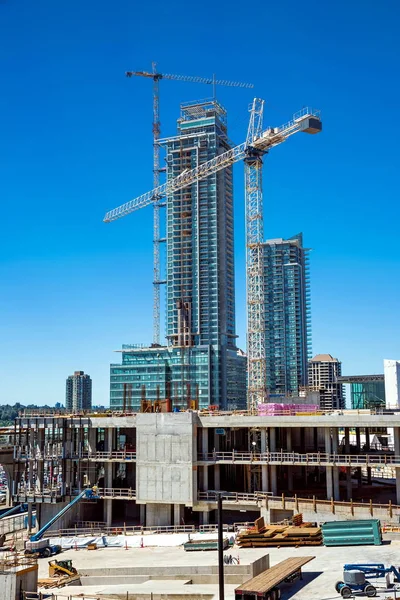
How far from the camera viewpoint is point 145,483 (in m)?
58.1

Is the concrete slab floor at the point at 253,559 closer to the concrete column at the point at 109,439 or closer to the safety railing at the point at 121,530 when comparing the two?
the safety railing at the point at 121,530

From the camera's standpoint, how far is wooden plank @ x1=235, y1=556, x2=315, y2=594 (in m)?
32.0

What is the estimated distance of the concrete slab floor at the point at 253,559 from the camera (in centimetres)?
3522

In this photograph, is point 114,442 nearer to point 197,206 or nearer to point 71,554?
point 71,554

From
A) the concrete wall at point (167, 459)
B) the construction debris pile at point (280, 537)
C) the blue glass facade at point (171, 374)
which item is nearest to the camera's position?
the construction debris pile at point (280, 537)

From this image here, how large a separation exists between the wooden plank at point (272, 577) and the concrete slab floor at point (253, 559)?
859 mm

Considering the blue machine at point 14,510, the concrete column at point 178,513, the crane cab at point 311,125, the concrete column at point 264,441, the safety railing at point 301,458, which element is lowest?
the blue machine at point 14,510

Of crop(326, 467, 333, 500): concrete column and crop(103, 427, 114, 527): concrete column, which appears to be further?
crop(103, 427, 114, 527): concrete column

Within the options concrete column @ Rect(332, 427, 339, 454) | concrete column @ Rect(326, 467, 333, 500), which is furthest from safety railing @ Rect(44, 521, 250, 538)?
concrete column @ Rect(332, 427, 339, 454)

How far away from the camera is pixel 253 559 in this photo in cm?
4150

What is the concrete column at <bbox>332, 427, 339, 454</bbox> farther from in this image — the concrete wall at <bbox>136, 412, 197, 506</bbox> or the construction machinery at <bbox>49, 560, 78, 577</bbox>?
the construction machinery at <bbox>49, 560, 78, 577</bbox>

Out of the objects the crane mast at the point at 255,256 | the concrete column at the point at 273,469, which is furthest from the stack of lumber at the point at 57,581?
the crane mast at the point at 255,256

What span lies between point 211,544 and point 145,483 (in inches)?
510

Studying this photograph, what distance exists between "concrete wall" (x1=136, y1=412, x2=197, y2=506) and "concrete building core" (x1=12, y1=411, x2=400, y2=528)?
0.08 meters
